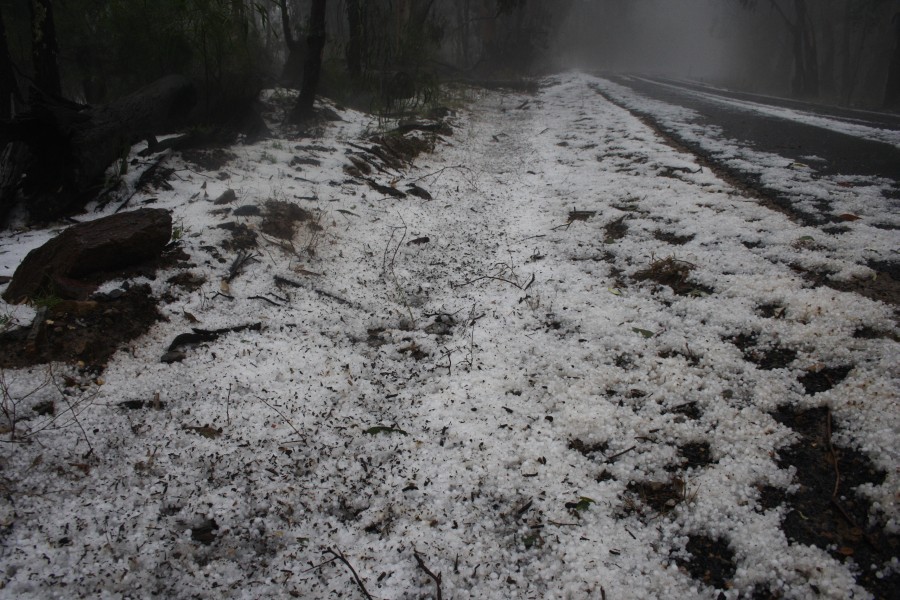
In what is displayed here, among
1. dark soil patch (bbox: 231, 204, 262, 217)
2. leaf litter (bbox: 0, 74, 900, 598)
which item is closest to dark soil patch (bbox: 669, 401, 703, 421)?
leaf litter (bbox: 0, 74, 900, 598)

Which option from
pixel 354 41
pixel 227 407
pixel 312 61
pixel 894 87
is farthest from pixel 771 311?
pixel 894 87

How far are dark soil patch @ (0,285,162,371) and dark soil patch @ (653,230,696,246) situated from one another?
3.59m

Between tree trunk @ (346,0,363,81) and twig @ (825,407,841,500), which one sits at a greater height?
tree trunk @ (346,0,363,81)

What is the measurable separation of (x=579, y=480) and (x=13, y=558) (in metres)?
1.92

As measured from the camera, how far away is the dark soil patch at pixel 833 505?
4.44 feet

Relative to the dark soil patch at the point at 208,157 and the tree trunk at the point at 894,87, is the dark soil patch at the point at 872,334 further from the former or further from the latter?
the tree trunk at the point at 894,87

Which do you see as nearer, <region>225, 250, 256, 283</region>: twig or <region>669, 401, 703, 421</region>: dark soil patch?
<region>669, 401, 703, 421</region>: dark soil patch

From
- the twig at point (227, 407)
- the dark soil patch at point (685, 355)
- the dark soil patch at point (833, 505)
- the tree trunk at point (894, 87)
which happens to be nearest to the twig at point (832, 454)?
the dark soil patch at point (833, 505)

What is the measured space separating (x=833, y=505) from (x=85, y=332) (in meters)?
3.21

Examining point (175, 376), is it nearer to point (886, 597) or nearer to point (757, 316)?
point (886, 597)

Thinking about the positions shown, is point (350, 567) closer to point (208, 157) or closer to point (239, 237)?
point (239, 237)

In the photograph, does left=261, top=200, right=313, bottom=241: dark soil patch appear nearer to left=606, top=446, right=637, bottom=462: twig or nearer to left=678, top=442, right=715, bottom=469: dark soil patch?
left=606, top=446, right=637, bottom=462: twig

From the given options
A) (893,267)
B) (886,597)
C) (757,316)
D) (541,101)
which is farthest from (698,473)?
(541,101)

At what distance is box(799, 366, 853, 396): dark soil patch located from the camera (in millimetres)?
1978
